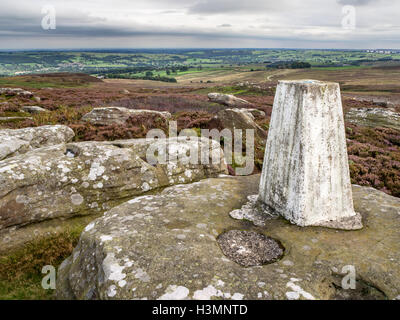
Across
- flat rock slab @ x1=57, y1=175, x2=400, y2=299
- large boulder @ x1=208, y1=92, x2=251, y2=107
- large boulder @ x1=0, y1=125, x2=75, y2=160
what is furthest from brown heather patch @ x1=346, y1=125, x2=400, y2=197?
large boulder @ x1=208, y1=92, x2=251, y2=107

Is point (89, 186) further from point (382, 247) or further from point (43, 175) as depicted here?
point (382, 247)

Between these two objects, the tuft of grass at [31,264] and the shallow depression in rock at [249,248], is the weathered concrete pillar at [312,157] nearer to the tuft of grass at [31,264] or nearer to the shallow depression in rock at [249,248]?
the shallow depression in rock at [249,248]

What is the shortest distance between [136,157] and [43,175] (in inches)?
111

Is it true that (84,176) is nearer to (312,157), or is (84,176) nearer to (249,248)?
(249,248)

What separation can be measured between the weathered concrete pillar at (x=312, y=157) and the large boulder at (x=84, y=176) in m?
4.49

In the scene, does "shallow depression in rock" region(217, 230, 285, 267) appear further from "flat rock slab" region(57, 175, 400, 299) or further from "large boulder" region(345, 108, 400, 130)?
"large boulder" region(345, 108, 400, 130)

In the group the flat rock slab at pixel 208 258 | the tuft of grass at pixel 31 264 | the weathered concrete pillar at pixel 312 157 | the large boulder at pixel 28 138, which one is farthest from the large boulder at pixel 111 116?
the weathered concrete pillar at pixel 312 157

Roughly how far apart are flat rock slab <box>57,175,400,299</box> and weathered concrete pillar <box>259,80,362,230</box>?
37 cm

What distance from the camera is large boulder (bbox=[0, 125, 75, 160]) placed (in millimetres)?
10039

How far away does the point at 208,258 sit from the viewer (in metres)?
4.38

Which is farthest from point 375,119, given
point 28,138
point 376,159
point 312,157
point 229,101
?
point 28,138

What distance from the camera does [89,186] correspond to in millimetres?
8070

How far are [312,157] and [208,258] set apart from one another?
2950 mm
